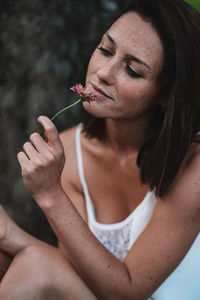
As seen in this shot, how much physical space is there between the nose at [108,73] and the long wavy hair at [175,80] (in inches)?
7.5

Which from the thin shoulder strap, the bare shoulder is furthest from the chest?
the bare shoulder

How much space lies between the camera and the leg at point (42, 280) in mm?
1526

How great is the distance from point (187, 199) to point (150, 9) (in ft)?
2.32

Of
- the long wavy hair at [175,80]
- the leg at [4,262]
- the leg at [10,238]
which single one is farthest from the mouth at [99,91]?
the leg at [4,262]

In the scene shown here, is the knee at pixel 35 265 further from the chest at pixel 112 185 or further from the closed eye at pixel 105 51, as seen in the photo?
the closed eye at pixel 105 51

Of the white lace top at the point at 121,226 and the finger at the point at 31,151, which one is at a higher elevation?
the finger at the point at 31,151

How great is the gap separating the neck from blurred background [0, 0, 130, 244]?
0.83m

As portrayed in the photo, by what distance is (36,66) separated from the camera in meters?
2.79

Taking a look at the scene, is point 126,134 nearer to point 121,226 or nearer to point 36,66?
point 121,226

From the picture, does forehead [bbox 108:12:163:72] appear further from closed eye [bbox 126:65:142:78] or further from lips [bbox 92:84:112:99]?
lips [bbox 92:84:112:99]

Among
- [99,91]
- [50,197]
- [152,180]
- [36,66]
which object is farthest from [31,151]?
[36,66]

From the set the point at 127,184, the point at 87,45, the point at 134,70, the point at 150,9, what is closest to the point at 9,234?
the point at 127,184

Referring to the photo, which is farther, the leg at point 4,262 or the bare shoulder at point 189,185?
the leg at point 4,262

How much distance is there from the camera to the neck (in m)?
1.90
